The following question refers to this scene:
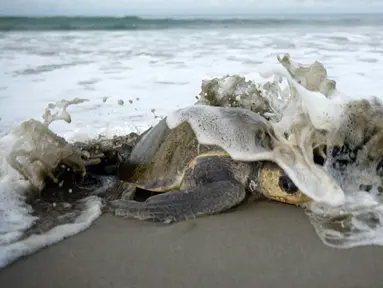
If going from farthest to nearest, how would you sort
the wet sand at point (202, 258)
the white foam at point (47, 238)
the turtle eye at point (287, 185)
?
the turtle eye at point (287, 185)
the white foam at point (47, 238)
the wet sand at point (202, 258)

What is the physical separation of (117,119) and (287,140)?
8.88 ft

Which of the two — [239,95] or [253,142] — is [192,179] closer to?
[253,142]

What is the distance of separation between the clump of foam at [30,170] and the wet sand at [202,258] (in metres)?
0.21

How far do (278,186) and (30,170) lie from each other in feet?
5.15

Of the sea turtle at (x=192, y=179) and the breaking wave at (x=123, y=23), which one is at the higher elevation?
the sea turtle at (x=192, y=179)

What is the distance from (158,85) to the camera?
6.83 meters

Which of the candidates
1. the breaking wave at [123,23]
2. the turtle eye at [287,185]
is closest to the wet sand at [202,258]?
the turtle eye at [287,185]

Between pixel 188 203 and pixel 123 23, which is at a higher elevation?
pixel 188 203

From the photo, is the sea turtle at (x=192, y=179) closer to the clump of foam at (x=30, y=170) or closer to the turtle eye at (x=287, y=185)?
the turtle eye at (x=287, y=185)

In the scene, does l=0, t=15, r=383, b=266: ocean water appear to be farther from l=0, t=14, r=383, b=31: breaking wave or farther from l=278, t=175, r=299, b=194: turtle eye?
l=278, t=175, r=299, b=194: turtle eye

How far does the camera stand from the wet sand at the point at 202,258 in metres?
2.10

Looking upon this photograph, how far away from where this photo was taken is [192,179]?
9.36 feet

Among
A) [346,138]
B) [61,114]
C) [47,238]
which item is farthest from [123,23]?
[47,238]

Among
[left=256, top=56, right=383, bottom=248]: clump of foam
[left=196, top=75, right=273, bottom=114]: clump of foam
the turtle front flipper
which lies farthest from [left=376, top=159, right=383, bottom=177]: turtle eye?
[left=196, top=75, right=273, bottom=114]: clump of foam
